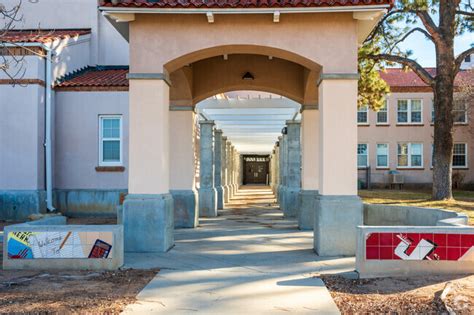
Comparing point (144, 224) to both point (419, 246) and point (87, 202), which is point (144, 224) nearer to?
point (419, 246)

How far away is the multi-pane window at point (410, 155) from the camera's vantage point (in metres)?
34.6

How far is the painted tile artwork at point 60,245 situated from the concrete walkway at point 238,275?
713 millimetres

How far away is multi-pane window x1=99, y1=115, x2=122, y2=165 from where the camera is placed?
1806 centimetres

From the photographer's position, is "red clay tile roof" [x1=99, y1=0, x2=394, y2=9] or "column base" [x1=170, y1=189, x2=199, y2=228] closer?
"red clay tile roof" [x1=99, y1=0, x2=394, y2=9]

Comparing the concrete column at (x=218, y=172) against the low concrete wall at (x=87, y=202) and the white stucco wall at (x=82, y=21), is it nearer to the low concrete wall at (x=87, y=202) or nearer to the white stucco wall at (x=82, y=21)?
the white stucco wall at (x=82, y=21)

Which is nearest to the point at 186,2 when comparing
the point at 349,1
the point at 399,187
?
the point at 349,1

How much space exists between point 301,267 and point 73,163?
36.7 feet

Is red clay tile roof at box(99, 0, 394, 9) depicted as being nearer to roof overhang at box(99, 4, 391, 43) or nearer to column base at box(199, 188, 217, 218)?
roof overhang at box(99, 4, 391, 43)

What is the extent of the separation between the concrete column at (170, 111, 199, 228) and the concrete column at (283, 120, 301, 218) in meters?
4.70

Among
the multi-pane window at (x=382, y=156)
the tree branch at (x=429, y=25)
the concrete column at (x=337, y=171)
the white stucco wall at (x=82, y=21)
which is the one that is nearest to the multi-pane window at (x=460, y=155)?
the multi-pane window at (x=382, y=156)

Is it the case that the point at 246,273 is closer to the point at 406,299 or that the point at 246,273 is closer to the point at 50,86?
the point at 406,299

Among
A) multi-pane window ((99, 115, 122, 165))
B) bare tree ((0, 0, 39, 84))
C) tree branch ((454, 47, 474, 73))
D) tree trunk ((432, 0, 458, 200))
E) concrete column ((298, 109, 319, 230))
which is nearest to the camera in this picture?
bare tree ((0, 0, 39, 84))

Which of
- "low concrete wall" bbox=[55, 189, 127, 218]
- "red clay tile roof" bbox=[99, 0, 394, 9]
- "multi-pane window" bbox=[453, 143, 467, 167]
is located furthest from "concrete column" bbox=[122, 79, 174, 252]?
"multi-pane window" bbox=[453, 143, 467, 167]

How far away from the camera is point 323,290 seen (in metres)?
7.17
